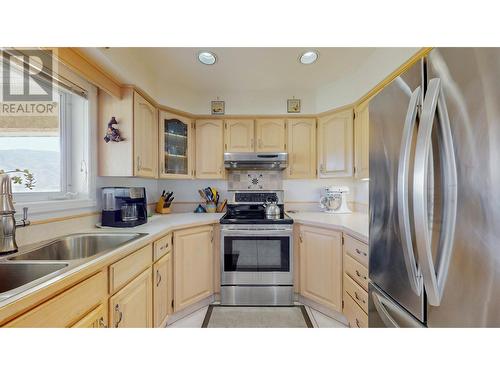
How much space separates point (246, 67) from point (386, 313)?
2.22 meters

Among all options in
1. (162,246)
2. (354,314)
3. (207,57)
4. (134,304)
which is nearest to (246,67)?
(207,57)

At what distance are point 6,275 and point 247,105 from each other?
7.69 feet

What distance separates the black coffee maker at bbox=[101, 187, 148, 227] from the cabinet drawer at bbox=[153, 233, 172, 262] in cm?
28

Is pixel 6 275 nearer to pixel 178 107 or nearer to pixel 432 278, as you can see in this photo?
pixel 432 278

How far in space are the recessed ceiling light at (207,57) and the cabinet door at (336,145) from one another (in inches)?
52.8

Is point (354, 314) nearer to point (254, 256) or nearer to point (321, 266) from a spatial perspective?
point (321, 266)

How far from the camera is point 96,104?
168cm

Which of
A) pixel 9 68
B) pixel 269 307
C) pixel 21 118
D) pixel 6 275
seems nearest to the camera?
pixel 6 275

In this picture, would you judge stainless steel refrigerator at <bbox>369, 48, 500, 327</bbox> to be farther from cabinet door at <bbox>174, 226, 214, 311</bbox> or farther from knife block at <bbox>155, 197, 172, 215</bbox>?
knife block at <bbox>155, 197, 172, 215</bbox>

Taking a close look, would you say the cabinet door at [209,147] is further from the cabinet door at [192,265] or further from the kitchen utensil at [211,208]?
the cabinet door at [192,265]

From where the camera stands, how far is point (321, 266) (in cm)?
192

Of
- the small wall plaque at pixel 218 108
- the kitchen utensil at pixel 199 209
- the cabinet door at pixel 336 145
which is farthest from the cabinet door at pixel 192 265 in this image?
the cabinet door at pixel 336 145

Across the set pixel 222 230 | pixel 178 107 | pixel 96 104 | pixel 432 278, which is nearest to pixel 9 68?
pixel 96 104

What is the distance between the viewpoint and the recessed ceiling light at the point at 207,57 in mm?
1882
